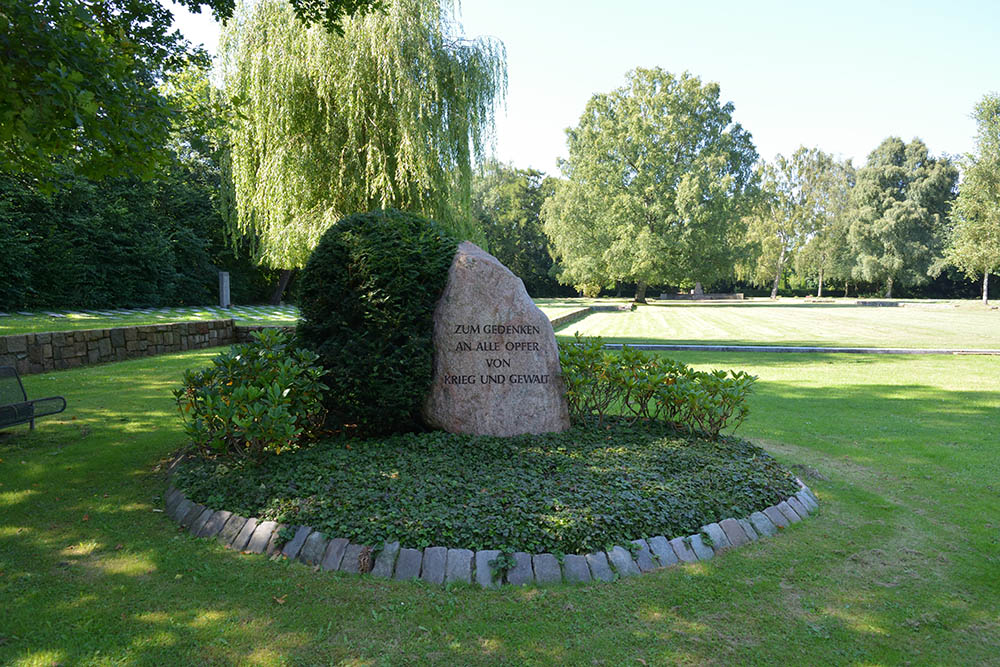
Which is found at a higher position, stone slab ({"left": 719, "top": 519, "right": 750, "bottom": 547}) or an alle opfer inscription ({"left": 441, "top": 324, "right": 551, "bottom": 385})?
an alle opfer inscription ({"left": 441, "top": 324, "right": 551, "bottom": 385})

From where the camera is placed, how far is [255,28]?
41.0ft

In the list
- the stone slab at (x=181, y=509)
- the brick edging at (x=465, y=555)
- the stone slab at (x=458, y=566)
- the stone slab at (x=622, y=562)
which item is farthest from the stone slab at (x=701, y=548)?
the stone slab at (x=181, y=509)

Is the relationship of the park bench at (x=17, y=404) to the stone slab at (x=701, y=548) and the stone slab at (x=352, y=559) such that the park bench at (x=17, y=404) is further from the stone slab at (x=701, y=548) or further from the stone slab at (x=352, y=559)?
the stone slab at (x=701, y=548)

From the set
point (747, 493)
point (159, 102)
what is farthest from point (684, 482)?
point (159, 102)

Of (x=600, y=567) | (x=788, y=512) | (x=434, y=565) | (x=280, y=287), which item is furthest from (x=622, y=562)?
(x=280, y=287)

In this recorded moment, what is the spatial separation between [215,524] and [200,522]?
16 centimetres

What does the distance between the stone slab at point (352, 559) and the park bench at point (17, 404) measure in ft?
15.5

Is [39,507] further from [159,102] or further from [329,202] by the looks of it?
[329,202]

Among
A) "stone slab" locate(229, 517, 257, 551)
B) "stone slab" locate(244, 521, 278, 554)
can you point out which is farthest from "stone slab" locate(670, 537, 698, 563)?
"stone slab" locate(229, 517, 257, 551)

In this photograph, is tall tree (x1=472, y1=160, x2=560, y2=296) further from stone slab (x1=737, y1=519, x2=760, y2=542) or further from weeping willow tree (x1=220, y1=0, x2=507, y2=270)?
stone slab (x1=737, y1=519, x2=760, y2=542)

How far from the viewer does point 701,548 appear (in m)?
3.88

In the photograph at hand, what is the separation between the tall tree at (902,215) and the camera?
48.1m

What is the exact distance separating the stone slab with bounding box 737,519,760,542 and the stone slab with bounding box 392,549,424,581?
228 centimetres

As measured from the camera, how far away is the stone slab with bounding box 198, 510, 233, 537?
13.4ft
